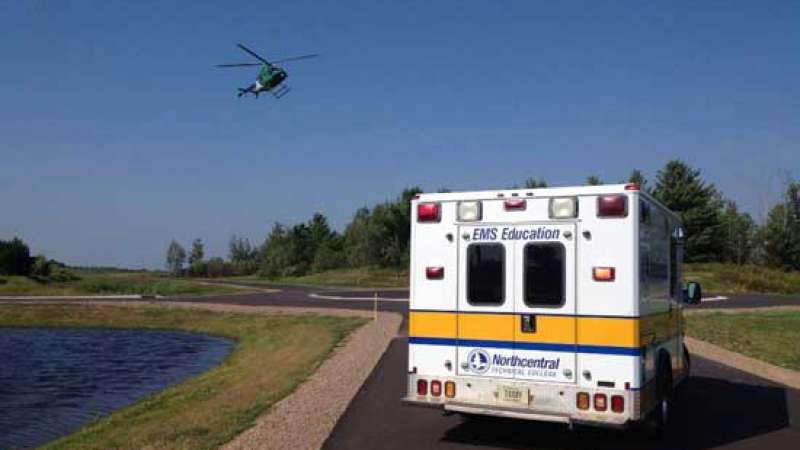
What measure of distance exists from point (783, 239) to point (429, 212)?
7231 cm

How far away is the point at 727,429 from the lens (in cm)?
1040

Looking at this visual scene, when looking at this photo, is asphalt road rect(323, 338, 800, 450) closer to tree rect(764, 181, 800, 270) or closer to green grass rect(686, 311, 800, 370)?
green grass rect(686, 311, 800, 370)

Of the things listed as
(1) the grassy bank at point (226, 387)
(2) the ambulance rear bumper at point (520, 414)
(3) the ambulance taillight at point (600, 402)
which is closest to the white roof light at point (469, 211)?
(2) the ambulance rear bumper at point (520, 414)

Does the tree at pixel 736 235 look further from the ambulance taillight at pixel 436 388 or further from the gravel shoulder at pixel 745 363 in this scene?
the ambulance taillight at pixel 436 388

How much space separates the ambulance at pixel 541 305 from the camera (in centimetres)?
856

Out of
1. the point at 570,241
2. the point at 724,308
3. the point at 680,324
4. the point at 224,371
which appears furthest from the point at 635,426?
the point at 724,308

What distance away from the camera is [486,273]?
9320mm

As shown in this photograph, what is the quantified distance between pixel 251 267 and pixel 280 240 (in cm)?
529

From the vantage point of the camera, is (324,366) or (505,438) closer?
A: (505,438)

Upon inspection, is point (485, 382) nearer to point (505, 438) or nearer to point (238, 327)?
point (505, 438)

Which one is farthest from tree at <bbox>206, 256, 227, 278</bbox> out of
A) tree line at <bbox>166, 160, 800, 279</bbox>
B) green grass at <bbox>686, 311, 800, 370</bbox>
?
green grass at <bbox>686, 311, 800, 370</bbox>

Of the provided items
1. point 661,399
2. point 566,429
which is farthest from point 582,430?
point 661,399

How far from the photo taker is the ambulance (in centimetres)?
856

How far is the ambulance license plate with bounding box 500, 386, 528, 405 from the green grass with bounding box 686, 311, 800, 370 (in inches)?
424
